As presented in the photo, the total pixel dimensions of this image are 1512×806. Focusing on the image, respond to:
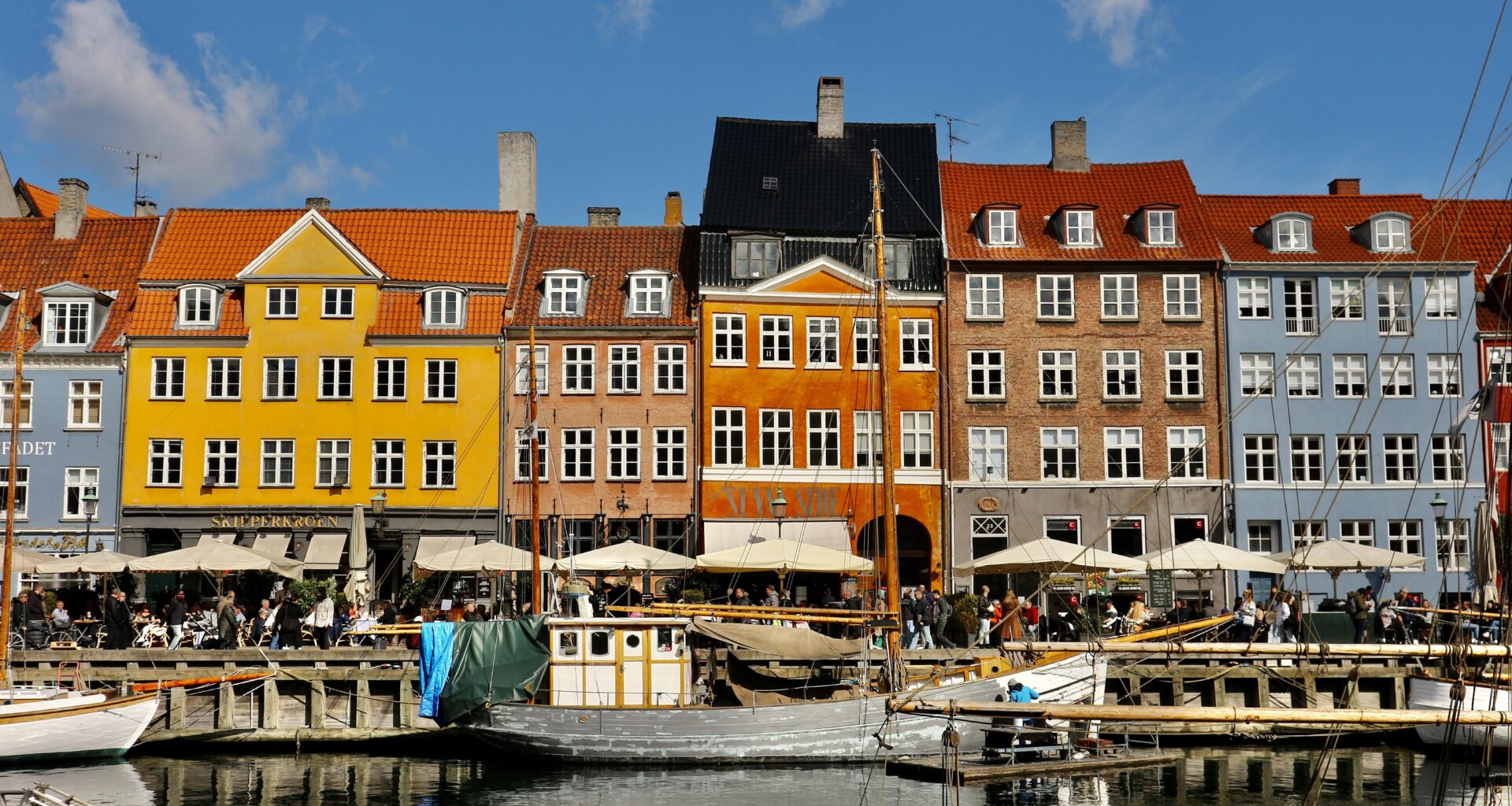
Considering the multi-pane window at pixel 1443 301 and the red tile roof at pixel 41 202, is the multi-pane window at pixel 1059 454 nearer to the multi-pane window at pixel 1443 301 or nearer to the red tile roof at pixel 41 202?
the multi-pane window at pixel 1443 301

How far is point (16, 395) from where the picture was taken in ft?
109

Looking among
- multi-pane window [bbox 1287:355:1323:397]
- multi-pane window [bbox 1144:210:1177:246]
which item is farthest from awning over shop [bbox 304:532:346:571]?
multi-pane window [bbox 1287:355:1323:397]

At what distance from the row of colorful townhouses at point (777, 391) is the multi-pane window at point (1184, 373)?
0.32 feet

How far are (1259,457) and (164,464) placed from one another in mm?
33554

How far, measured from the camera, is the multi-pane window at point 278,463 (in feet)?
150

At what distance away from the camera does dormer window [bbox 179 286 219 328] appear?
46469 mm

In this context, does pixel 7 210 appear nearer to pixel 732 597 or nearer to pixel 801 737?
pixel 732 597

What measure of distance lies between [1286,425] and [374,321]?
28577mm

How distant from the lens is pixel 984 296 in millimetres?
46844

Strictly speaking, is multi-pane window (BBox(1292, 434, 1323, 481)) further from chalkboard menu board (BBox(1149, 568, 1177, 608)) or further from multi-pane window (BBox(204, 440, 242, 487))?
multi-pane window (BBox(204, 440, 242, 487))

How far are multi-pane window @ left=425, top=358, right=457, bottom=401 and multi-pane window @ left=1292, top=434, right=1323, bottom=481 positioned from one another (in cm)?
2592

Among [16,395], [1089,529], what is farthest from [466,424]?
[1089,529]

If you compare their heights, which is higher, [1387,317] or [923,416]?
[1387,317]

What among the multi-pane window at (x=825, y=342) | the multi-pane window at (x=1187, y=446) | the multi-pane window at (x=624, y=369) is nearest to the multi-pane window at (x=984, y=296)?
the multi-pane window at (x=825, y=342)
